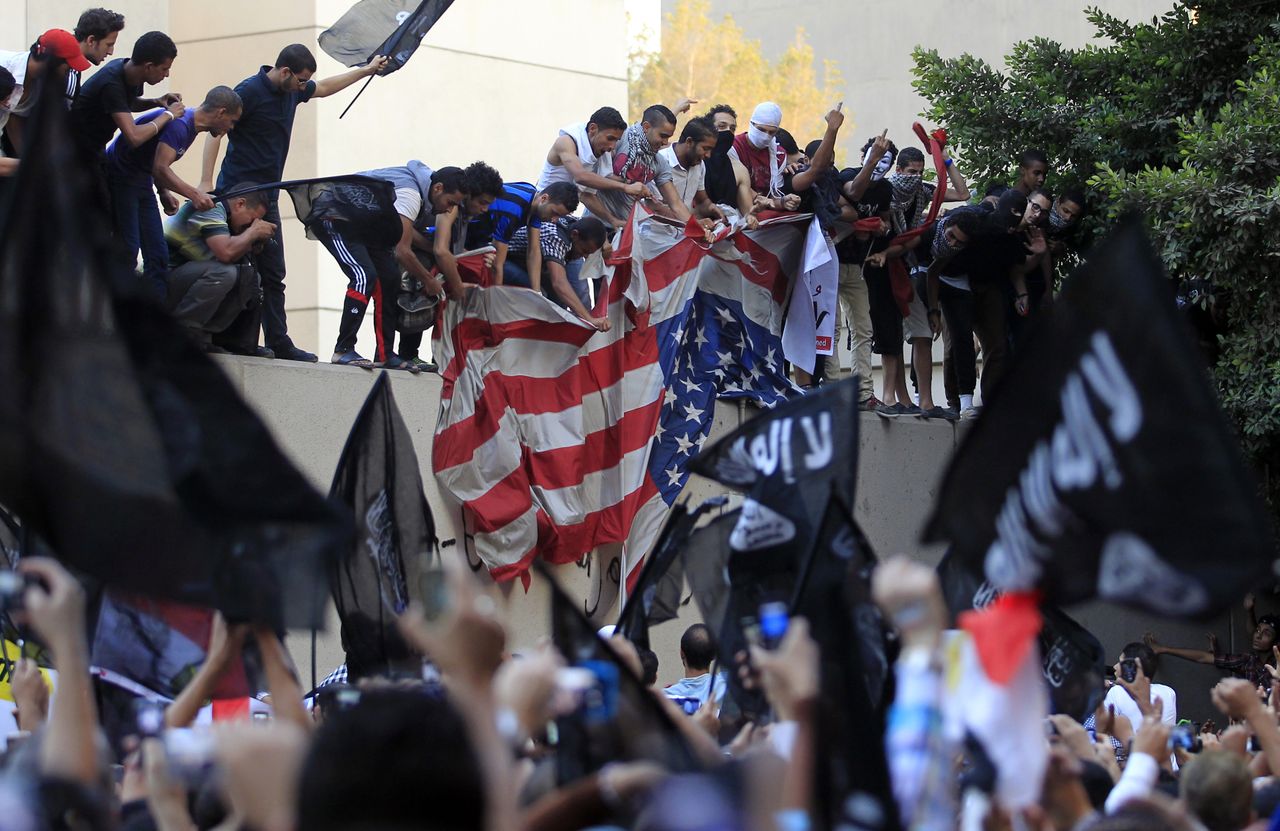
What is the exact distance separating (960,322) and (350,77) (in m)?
5.18

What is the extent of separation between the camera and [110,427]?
14.8ft

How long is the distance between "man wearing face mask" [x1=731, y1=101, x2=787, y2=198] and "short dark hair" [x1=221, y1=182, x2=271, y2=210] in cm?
372

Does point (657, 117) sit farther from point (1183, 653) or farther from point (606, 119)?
point (1183, 653)

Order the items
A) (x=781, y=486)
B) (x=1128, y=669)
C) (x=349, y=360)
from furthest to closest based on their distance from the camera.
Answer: (x=1128, y=669) < (x=349, y=360) < (x=781, y=486)

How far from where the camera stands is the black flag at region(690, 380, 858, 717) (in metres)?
5.91

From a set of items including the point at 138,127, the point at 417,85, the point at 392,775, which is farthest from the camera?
the point at 417,85

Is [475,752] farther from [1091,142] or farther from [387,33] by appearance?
[1091,142]

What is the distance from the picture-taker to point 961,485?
4.15 metres

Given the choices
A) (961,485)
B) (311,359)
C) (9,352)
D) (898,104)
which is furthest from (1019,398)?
(898,104)

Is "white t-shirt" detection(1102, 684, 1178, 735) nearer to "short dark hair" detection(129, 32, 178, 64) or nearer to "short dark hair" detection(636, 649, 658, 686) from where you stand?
"short dark hair" detection(636, 649, 658, 686)

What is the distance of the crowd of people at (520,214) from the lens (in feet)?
32.2

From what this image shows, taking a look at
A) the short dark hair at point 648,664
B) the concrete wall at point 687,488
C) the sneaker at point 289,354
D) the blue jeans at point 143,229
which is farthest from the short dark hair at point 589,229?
the short dark hair at point 648,664

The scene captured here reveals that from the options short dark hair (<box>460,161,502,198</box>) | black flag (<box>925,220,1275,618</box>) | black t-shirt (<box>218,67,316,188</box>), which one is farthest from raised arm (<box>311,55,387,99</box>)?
black flag (<box>925,220,1275,618</box>)

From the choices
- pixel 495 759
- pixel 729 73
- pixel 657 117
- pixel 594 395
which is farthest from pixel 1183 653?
pixel 729 73
